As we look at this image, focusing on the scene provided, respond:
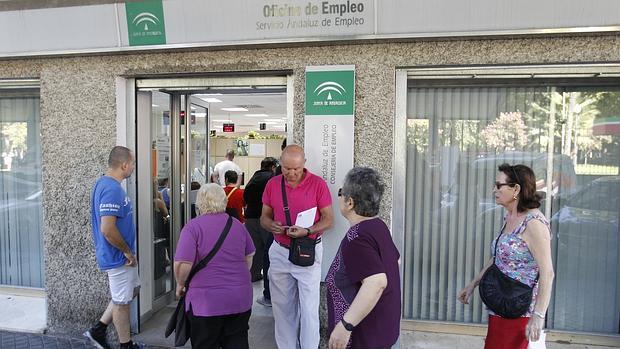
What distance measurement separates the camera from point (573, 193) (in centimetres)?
425

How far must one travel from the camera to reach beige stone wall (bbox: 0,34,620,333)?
12.7ft

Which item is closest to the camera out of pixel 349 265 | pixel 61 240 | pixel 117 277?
pixel 349 265

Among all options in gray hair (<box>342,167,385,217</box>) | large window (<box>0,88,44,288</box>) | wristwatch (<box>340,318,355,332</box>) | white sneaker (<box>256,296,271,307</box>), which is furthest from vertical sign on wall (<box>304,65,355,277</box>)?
large window (<box>0,88,44,288</box>)

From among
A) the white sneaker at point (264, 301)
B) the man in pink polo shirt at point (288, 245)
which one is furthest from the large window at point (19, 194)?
the man in pink polo shirt at point (288, 245)

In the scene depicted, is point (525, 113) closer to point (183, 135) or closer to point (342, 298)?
point (342, 298)

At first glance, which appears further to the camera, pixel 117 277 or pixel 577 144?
pixel 577 144

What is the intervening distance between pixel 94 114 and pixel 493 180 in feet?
12.5

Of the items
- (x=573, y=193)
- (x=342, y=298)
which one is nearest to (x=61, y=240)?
(x=342, y=298)

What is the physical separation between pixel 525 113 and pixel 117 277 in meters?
3.85

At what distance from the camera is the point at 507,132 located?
429 centimetres

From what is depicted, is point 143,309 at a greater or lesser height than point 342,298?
lesser

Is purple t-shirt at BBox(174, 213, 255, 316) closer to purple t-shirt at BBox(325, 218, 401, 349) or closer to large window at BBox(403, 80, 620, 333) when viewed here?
purple t-shirt at BBox(325, 218, 401, 349)

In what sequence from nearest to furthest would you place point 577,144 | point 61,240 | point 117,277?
point 117,277 → point 577,144 → point 61,240

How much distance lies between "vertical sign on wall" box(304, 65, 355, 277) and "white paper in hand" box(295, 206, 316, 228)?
0.31 metres
